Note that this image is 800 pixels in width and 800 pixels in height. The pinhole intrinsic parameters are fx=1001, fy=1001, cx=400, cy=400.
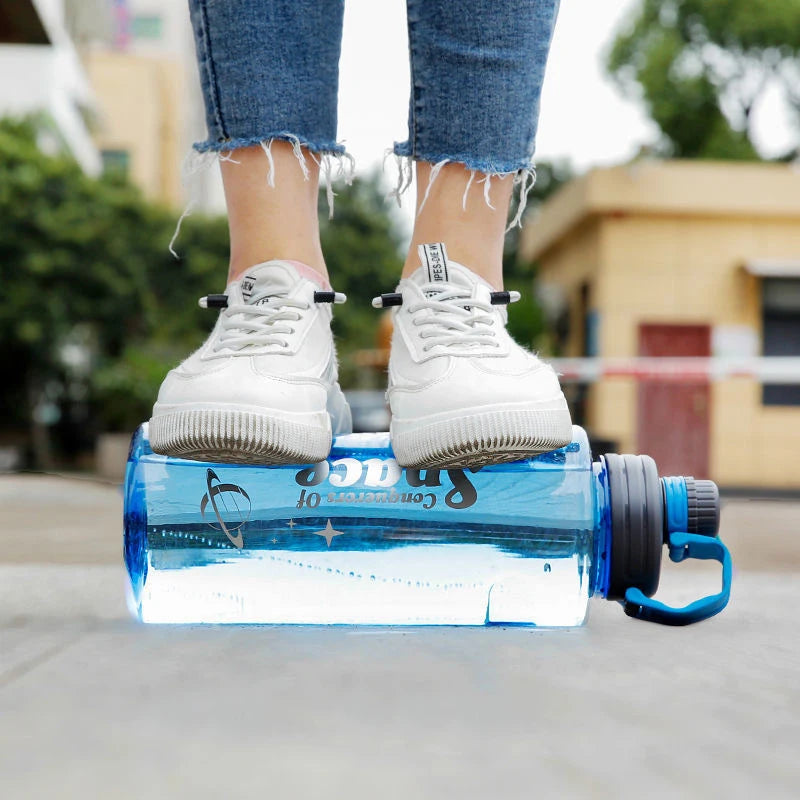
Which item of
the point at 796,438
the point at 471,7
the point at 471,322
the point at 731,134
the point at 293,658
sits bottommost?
the point at 796,438

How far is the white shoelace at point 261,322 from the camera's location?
1.26 meters

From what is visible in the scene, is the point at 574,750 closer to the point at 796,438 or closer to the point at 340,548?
the point at 340,548

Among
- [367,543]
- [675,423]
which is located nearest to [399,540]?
[367,543]

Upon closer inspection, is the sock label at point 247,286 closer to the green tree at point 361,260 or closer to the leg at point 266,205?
the leg at point 266,205

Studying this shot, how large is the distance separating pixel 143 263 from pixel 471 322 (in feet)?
49.3

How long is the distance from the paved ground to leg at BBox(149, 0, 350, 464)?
239mm

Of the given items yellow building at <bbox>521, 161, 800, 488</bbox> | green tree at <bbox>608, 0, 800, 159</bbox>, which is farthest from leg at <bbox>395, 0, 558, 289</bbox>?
green tree at <bbox>608, 0, 800, 159</bbox>

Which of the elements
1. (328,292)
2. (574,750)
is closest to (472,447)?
(328,292)

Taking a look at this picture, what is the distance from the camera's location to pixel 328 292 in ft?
4.32

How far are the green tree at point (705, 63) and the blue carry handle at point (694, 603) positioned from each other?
660 inches

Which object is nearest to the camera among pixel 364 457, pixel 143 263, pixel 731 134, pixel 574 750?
pixel 574 750

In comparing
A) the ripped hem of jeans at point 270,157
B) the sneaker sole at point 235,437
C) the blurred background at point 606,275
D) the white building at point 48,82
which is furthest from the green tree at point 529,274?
the sneaker sole at point 235,437

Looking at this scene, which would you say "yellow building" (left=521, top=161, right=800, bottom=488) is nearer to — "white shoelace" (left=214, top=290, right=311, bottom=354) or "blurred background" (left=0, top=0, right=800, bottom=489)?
"blurred background" (left=0, top=0, right=800, bottom=489)

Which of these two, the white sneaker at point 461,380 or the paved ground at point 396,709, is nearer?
the paved ground at point 396,709
